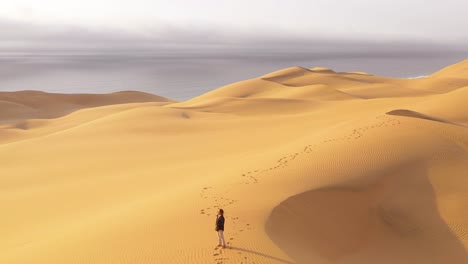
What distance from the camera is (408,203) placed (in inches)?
422

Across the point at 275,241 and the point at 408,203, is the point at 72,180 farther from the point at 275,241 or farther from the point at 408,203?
the point at 408,203

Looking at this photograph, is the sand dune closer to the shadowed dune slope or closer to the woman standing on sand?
the woman standing on sand

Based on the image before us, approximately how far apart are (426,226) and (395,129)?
516cm

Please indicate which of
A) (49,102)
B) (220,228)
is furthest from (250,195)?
(49,102)

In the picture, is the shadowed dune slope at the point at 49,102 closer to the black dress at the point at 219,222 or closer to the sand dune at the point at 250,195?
the sand dune at the point at 250,195

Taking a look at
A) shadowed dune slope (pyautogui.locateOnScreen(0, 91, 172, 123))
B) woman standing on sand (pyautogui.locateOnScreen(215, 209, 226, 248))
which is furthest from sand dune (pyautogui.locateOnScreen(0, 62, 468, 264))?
shadowed dune slope (pyautogui.locateOnScreen(0, 91, 172, 123))

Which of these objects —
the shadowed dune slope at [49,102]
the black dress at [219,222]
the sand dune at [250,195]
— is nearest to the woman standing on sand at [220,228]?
the black dress at [219,222]

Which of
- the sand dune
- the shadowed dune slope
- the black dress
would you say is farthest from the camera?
the shadowed dune slope

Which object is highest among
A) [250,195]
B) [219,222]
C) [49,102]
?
[219,222]

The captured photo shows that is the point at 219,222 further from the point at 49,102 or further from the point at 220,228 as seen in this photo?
the point at 49,102

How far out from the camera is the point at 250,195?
988 centimetres

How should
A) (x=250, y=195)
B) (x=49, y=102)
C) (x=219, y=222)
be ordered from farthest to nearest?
(x=49, y=102), (x=250, y=195), (x=219, y=222)

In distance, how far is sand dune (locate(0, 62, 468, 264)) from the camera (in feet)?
26.3

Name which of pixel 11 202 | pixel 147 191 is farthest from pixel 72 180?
pixel 147 191
